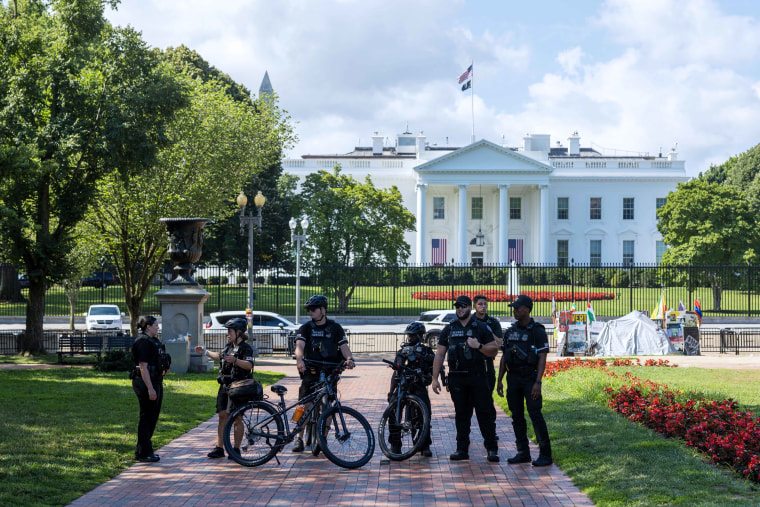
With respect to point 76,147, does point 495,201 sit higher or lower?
higher

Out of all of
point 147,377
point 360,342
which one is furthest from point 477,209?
point 147,377

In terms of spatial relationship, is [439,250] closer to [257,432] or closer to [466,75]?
[466,75]

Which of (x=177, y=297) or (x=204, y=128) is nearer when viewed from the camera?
(x=177, y=297)

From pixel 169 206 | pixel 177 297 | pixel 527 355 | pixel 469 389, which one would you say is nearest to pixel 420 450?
pixel 469 389

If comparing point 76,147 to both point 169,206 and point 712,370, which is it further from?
point 712,370

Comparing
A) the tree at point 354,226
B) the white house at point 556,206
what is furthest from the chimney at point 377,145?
the tree at point 354,226

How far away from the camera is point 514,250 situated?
71.4 m

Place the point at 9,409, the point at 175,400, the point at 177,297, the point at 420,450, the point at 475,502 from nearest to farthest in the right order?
the point at 475,502
the point at 420,450
the point at 9,409
the point at 175,400
the point at 177,297

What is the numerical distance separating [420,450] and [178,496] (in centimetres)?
287

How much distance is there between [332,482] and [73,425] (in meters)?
4.61

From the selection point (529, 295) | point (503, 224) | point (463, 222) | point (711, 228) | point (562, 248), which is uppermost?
point (463, 222)

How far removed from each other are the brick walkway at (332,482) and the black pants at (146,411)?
19cm

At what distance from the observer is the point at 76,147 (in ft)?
64.9

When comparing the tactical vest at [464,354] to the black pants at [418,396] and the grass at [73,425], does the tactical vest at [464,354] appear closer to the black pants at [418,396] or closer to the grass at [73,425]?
the black pants at [418,396]
